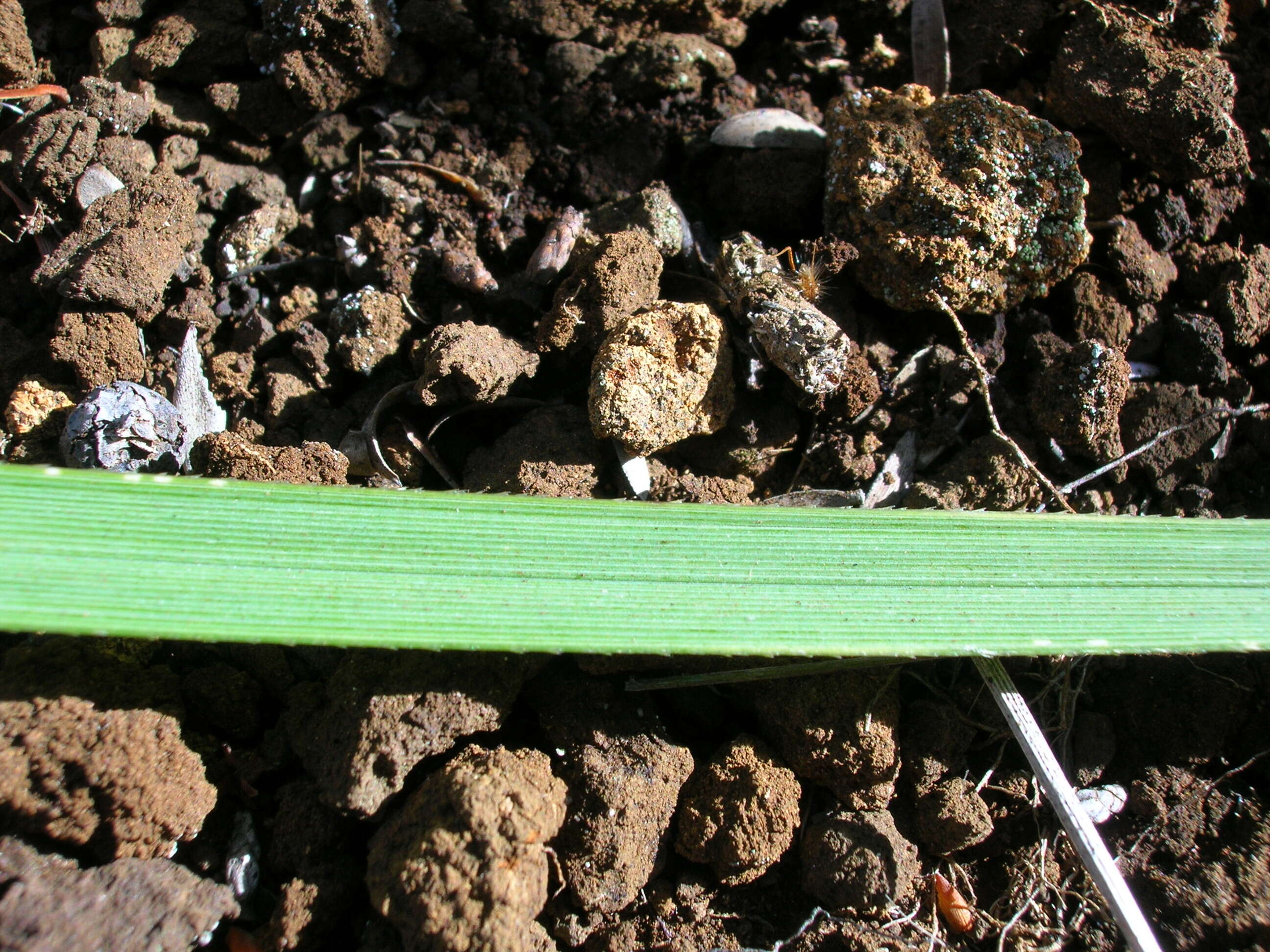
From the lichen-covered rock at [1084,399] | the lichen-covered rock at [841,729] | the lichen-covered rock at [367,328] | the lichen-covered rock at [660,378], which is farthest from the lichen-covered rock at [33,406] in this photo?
the lichen-covered rock at [1084,399]

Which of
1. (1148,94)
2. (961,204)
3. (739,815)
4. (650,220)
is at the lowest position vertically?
(739,815)

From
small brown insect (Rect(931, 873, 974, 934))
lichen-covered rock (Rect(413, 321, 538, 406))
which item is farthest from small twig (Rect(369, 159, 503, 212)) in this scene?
small brown insect (Rect(931, 873, 974, 934))

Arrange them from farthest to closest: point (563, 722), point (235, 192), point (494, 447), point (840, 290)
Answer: point (235, 192) < point (840, 290) < point (494, 447) < point (563, 722)

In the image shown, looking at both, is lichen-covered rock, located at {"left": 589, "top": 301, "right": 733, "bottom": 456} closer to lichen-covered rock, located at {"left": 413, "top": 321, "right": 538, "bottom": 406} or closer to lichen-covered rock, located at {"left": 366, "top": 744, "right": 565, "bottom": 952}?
lichen-covered rock, located at {"left": 413, "top": 321, "right": 538, "bottom": 406}

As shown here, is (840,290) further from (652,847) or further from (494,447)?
(652,847)

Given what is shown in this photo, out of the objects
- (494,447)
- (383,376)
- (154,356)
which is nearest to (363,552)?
(494,447)

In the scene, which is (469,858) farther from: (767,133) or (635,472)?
(767,133)

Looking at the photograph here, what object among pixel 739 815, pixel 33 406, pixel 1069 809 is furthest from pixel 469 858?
pixel 33 406

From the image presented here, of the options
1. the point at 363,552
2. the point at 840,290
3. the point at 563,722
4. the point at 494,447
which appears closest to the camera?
the point at 363,552
